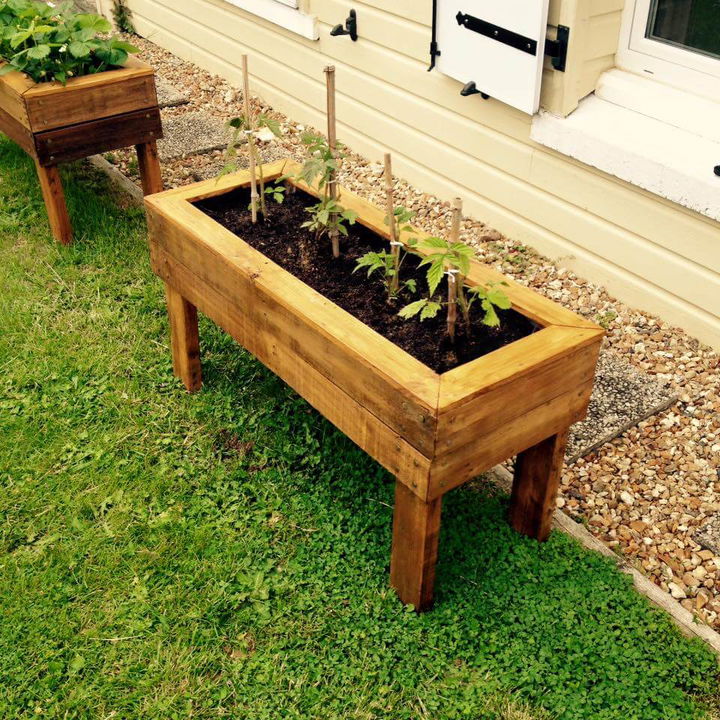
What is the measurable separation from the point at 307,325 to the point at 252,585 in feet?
2.76

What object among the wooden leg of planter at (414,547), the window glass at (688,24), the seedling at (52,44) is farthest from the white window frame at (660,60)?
the seedling at (52,44)

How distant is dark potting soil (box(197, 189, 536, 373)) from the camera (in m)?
2.54

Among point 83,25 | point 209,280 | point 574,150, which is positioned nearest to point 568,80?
A: point 574,150

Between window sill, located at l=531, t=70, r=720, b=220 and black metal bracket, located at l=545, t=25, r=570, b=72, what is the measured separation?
0.22 meters

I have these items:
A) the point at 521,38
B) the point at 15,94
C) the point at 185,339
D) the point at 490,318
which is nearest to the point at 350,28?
the point at 521,38

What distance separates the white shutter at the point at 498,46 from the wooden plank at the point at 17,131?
2.00 meters

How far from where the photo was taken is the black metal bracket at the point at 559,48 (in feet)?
11.7

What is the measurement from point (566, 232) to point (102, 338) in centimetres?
213

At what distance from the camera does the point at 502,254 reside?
4277 millimetres

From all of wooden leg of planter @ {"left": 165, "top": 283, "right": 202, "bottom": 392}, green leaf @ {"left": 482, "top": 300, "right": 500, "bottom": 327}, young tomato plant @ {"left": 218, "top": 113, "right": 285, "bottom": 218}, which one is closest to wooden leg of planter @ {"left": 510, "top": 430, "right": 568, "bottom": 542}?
green leaf @ {"left": 482, "top": 300, "right": 500, "bottom": 327}

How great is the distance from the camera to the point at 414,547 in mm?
2494

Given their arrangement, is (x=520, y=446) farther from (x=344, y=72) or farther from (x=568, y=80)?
(x=344, y=72)

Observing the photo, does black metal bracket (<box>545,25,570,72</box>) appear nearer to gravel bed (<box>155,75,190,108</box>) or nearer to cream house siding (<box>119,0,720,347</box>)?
cream house siding (<box>119,0,720,347</box>)

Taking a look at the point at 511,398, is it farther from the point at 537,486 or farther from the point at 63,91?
the point at 63,91
